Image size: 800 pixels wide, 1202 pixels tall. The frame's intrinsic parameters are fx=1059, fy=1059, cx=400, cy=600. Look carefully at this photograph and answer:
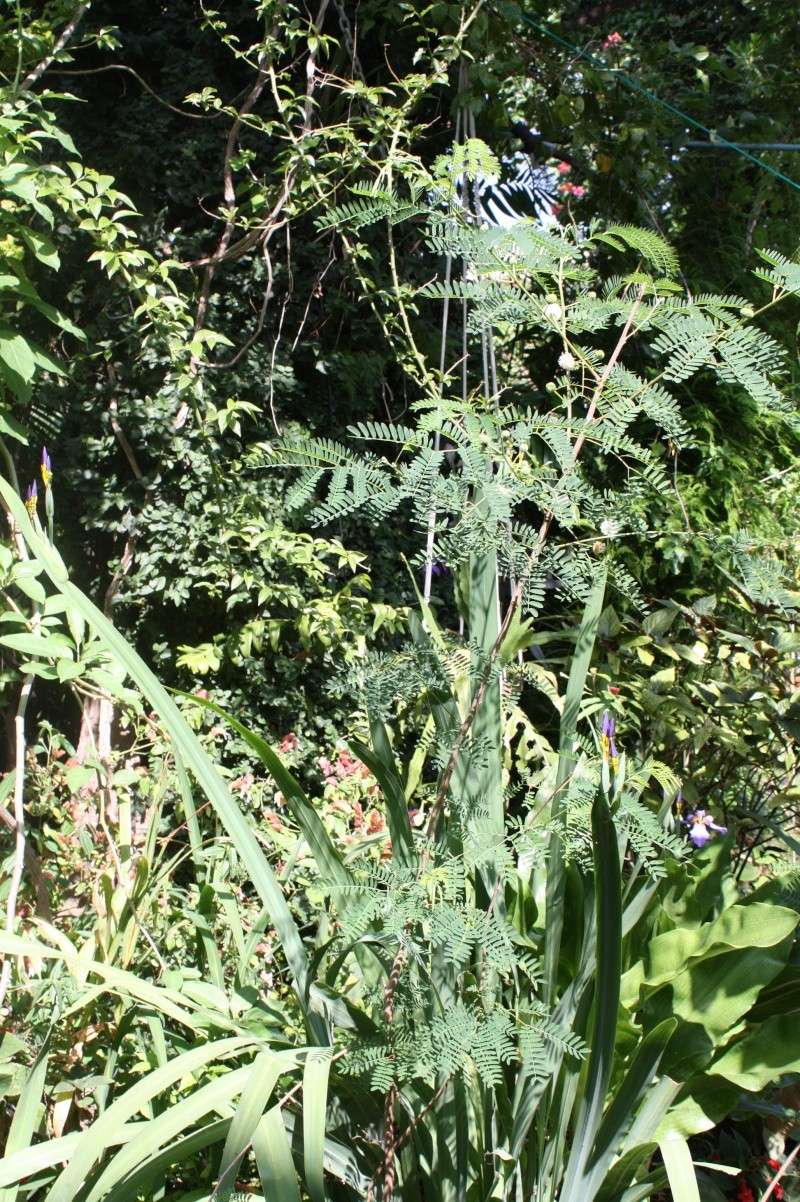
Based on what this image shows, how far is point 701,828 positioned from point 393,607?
1.17m

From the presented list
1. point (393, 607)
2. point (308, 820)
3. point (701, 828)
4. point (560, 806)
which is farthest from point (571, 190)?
point (308, 820)

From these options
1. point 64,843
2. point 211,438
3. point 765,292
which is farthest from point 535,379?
point 64,843

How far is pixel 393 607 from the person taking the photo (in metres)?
3.19

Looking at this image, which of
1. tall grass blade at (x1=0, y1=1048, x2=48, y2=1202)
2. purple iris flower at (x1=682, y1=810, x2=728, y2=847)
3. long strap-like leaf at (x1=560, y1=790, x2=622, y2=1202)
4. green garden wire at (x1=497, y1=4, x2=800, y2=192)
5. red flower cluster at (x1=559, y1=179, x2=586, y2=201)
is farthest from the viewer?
red flower cluster at (x1=559, y1=179, x2=586, y2=201)

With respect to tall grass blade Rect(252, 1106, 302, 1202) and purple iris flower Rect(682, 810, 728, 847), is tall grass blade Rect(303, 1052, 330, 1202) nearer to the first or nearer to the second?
tall grass blade Rect(252, 1106, 302, 1202)

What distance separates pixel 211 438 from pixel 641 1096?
1.90m

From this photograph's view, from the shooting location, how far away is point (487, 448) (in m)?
1.45

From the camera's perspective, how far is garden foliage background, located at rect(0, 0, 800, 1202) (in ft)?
4.73

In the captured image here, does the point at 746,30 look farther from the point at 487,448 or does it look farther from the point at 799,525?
the point at 487,448

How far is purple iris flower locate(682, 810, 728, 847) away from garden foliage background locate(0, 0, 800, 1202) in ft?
0.07

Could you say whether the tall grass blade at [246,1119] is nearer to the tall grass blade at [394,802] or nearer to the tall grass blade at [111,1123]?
the tall grass blade at [111,1123]

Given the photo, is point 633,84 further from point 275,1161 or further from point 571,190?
point 275,1161

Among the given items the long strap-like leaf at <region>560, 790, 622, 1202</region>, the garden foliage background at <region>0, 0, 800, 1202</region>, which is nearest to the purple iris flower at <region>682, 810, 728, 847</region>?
the garden foliage background at <region>0, 0, 800, 1202</region>

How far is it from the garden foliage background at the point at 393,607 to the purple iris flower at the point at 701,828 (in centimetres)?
2
